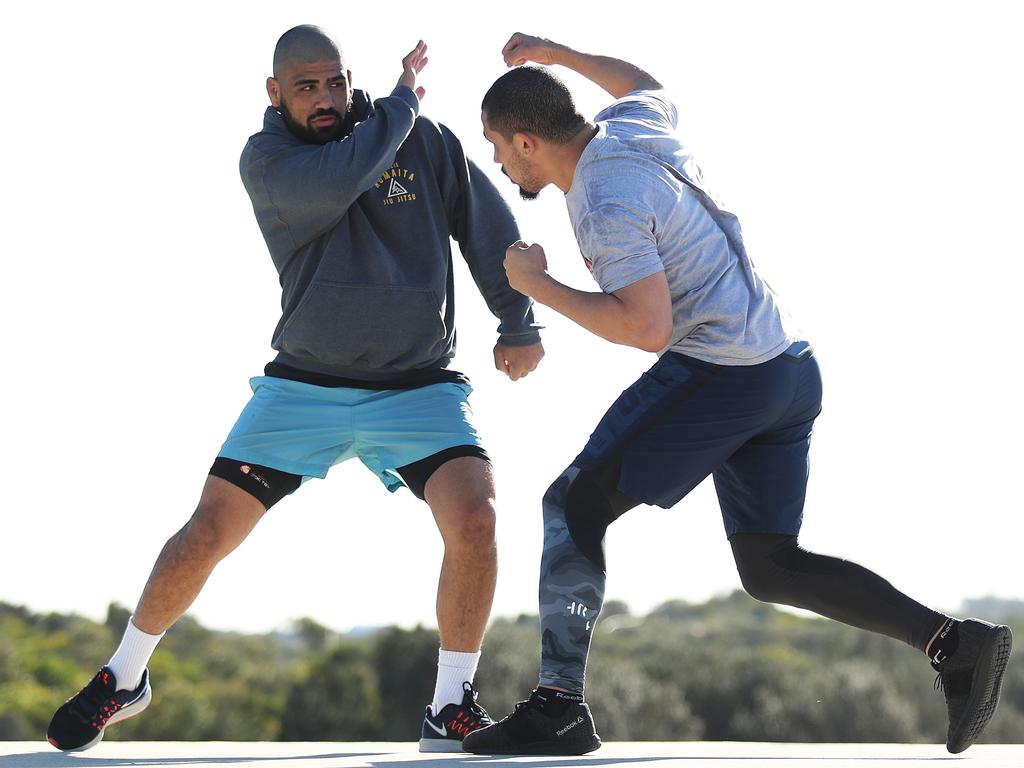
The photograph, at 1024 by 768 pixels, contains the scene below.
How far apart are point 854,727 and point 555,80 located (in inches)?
2245

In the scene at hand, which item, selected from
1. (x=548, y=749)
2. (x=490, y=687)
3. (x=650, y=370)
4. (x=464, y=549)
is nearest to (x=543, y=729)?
(x=548, y=749)

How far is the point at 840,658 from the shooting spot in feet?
237

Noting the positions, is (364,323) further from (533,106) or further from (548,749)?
(548,749)

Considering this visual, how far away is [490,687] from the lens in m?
54.0

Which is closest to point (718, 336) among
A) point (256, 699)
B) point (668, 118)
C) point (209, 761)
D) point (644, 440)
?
point (644, 440)

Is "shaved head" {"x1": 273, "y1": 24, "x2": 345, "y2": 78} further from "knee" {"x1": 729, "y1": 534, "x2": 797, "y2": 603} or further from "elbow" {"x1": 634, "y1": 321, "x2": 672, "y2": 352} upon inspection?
"knee" {"x1": 729, "y1": 534, "x2": 797, "y2": 603}

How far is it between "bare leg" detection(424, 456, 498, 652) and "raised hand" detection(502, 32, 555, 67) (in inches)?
52.8

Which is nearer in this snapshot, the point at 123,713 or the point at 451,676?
the point at 451,676

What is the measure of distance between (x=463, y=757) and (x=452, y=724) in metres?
0.57

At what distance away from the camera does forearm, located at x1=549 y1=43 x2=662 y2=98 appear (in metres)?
4.66

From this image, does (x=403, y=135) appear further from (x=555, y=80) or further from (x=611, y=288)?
(x=611, y=288)

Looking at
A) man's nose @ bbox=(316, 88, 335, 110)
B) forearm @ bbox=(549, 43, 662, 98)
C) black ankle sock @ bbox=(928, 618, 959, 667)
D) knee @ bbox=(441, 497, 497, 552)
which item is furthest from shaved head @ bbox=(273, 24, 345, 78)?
black ankle sock @ bbox=(928, 618, 959, 667)

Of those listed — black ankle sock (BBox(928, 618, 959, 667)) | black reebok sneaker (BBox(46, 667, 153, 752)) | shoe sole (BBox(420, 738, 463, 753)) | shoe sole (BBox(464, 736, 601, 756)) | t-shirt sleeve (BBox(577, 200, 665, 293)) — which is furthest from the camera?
black reebok sneaker (BBox(46, 667, 153, 752))

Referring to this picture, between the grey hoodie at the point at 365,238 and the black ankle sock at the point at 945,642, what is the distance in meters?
1.81
